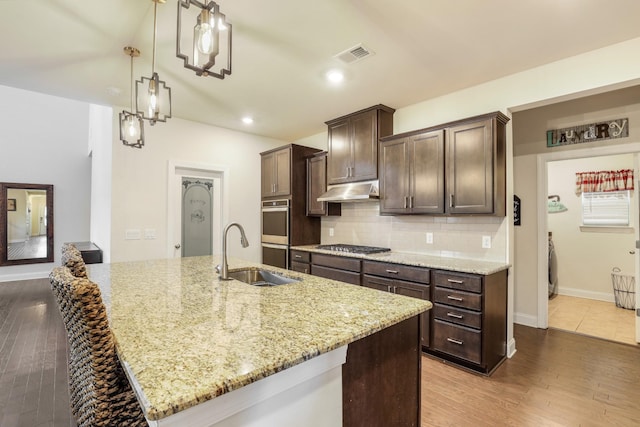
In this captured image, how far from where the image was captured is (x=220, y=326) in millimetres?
1136

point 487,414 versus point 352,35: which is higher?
point 352,35

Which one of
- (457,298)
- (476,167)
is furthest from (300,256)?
(476,167)

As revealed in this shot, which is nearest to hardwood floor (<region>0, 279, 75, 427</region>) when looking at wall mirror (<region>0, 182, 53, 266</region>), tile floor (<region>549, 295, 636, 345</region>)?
wall mirror (<region>0, 182, 53, 266</region>)

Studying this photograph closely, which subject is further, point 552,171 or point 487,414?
point 552,171

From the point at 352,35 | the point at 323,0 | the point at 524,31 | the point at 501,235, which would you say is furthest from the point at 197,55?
the point at 501,235

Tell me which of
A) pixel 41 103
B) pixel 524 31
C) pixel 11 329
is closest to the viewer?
pixel 524 31

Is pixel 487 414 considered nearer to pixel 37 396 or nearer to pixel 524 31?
pixel 524 31

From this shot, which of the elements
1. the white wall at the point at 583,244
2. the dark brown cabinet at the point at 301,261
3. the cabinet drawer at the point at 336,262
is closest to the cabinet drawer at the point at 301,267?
the dark brown cabinet at the point at 301,261

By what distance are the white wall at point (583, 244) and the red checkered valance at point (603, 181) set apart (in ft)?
0.28

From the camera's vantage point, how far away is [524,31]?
2.25 meters

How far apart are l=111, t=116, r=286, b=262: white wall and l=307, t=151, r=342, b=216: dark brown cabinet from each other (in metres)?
1.01

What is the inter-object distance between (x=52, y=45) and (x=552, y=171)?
6.73 metres

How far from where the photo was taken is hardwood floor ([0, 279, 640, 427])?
2.05 metres

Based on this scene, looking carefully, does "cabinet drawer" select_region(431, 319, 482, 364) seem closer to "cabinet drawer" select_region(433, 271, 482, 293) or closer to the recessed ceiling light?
"cabinet drawer" select_region(433, 271, 482, 293)
